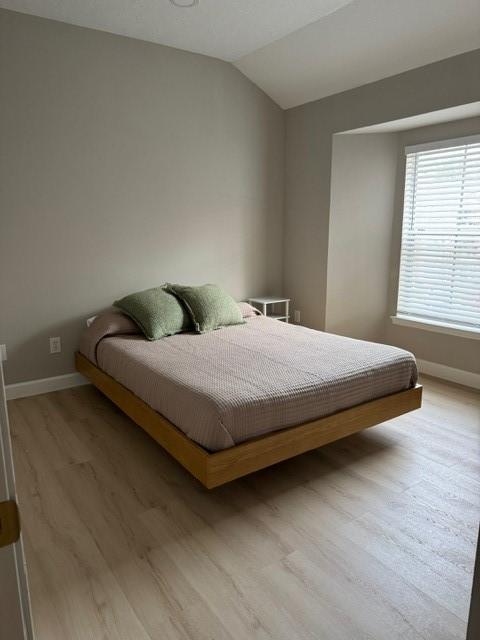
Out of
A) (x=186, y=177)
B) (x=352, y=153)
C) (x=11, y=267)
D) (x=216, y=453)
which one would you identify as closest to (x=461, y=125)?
(x=352, y=153)

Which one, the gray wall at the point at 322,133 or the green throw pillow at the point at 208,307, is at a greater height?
the gray wall at the point at 322,133

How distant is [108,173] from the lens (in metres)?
3.70

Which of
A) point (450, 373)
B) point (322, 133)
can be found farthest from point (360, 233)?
point (450, 373)

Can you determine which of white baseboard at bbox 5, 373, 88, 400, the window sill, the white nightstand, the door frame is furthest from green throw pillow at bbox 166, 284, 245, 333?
the door frame

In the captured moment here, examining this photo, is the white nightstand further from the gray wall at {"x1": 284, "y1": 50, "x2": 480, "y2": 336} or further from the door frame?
the door frame

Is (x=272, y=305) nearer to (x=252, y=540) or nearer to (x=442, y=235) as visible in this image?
(x=442, y=235)

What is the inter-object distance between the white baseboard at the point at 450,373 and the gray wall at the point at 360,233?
57 cm

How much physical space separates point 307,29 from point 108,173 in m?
1.86

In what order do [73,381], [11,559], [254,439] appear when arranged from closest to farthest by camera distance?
1. [11,559]
2. [254,439]
3. [73,381]

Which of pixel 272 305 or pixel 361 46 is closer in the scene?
pixel 361 46

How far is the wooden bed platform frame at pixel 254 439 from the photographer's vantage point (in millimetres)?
2137

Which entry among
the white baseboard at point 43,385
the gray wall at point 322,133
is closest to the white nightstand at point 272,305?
the gray wall at point 322,133

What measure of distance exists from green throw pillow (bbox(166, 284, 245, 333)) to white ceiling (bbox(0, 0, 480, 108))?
1.95m

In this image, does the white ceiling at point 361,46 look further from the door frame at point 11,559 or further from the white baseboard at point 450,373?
the door frame at point 11,559
